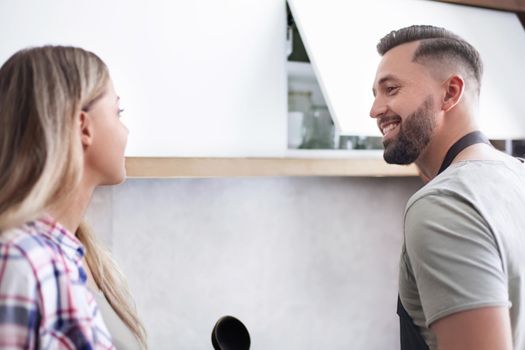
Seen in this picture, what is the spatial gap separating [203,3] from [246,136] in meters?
0.35

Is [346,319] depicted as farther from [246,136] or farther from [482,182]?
[482,182]

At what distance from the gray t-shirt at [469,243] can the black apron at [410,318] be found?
0.20 feet

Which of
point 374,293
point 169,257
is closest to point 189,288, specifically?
point 169,257

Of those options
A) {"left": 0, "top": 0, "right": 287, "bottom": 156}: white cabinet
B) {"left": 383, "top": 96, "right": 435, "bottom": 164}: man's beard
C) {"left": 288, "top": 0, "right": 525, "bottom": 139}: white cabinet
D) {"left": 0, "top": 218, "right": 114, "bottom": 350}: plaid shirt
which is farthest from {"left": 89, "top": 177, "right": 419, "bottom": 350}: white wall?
{"left": 0, "top": 218, "right": 114, "bottom": 350}: plaid shirt

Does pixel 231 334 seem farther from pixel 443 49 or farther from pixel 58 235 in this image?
pixel 443 49

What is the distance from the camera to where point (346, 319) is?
1.84 meters

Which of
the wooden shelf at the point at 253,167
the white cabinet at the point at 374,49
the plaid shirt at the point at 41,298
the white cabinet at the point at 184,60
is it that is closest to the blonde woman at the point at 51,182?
the plaid shirt at the point at 41,298

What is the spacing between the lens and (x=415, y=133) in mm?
1038

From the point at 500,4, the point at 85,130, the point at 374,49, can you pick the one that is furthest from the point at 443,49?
the point at 500,4

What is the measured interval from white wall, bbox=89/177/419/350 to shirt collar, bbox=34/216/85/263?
2.37 feet

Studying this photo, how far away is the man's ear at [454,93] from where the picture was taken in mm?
1032

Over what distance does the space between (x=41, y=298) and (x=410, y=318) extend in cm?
58

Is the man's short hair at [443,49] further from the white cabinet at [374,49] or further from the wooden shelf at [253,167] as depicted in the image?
the wooden shelf at [253,167]

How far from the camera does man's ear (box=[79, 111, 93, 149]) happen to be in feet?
2.73
